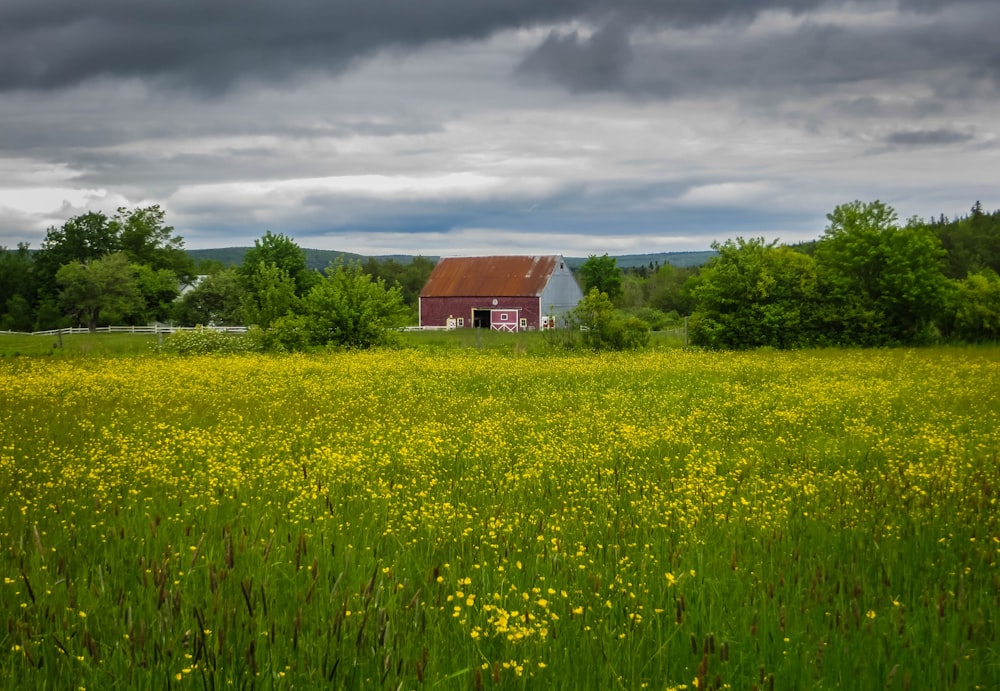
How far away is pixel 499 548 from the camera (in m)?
5.74

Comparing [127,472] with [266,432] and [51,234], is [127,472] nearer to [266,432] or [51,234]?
[266,432]

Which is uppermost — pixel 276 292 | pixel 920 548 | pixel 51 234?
pixel 51 234

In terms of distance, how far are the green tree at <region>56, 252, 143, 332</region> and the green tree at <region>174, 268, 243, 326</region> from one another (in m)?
6.16

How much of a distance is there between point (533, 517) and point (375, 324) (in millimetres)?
26634

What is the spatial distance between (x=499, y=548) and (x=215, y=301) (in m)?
74.7

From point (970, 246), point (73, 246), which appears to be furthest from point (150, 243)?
point (970, 246)

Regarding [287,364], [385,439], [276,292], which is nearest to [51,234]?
[276,292]

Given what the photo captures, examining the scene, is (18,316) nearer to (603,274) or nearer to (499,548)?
(603,274)

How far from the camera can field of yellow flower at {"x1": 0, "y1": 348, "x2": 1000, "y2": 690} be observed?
3783mm

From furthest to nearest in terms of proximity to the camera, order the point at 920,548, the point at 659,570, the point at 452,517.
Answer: the point at 452,517, the point at 920,548, the point at 659,570

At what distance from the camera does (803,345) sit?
34000 mm

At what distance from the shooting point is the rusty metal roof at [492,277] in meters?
69.9

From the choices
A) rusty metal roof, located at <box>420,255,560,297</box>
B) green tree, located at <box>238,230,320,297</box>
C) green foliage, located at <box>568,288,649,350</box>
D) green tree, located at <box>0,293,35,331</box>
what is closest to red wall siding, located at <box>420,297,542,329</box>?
rusty metal roof, located at <box>420,255,560,297</box>

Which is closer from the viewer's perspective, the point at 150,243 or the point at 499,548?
the point at 499,548
